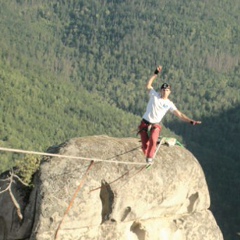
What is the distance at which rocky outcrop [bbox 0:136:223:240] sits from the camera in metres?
19.7

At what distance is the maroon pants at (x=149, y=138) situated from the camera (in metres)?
22.0

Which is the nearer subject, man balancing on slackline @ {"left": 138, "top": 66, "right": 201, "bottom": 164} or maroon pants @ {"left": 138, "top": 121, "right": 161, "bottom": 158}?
man balancing on slackline @ {"left": 138, "top": 66, "right": 201, "bottom": 164}

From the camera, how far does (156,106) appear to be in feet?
71.2

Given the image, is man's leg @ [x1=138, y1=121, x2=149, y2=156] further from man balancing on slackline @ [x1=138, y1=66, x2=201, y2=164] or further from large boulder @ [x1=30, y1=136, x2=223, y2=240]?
large boulder @ [x1=30, y1=136, x2=223, y2=240]

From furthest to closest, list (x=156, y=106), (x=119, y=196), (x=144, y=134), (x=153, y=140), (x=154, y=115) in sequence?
(x=144, y=134) < (x=153, y=140) < (x=154, y=115) < (x=156, y=106) < (x=119, y=196)

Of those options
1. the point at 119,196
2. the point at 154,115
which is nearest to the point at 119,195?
the point at 119,196

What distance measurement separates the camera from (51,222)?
63.9 feet

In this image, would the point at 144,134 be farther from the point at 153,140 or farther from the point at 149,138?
the point at 153,140

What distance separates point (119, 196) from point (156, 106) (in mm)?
2892

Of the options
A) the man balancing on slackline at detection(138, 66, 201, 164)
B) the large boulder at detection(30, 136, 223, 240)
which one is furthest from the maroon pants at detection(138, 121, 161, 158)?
the large boulder at detection(30, 136, 223, 240)

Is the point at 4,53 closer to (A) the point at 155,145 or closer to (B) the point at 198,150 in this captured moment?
(B) the point at 198,150

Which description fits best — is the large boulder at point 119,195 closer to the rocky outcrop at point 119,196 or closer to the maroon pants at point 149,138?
the rocky outcrop at point 119,196

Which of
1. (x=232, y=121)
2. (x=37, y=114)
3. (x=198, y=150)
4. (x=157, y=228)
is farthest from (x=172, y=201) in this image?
(x=232, y=121)

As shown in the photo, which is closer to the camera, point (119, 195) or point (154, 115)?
point (119, 195)
